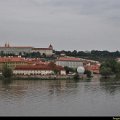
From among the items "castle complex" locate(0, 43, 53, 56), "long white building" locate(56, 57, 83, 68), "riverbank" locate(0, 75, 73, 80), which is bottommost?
"riverbank" locate(0, 75, 73, 80)

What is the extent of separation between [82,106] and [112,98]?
2165 millimetres

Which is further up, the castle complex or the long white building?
the castle complex

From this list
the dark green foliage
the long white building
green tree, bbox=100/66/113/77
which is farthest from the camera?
the long white building

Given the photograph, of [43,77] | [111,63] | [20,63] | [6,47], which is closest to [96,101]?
[43,77]

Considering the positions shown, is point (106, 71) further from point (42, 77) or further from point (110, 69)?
point (42, 77)

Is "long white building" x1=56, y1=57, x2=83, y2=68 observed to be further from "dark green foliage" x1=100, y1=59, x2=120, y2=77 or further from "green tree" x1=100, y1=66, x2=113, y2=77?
"green tree" x1=100, y1=66, x2=113, y2=77

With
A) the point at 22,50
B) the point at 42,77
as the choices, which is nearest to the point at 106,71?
the point at 42,77

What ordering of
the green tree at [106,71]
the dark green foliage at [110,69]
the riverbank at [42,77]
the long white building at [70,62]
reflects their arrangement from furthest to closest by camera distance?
the long white building at [70,62]
the dark green foliage at [110,69]
the green tree at [106,71]
the riverbank at [42,77]

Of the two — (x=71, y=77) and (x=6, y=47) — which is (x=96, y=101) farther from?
(x=6, y=47)

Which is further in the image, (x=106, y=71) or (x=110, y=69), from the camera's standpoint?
(x=110, y=69)

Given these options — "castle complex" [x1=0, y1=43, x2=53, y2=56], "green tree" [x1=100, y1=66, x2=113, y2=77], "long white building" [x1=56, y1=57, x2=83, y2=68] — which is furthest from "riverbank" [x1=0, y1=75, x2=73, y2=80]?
"castle complex" [x1=0, y1=43, x2=53, y2=56]

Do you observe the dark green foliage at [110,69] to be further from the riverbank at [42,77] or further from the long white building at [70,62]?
the long white building at [70,62]

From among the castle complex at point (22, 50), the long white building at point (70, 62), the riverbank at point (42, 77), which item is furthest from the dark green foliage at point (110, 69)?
the castle complex at point (22, 50)

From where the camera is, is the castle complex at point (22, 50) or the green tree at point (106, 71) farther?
the castle complex at point (22, 50)
